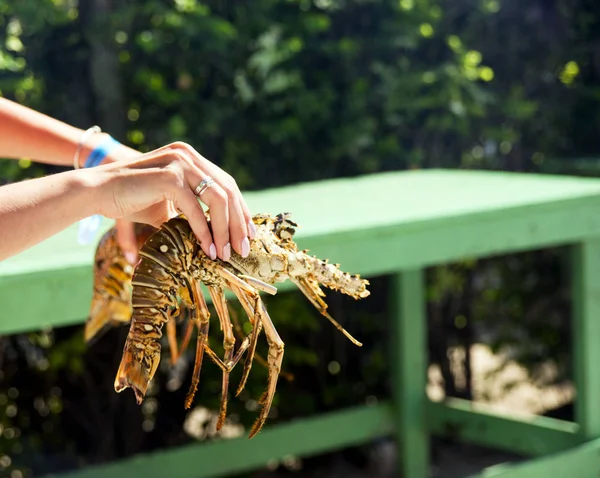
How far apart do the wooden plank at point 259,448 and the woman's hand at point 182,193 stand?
225cm

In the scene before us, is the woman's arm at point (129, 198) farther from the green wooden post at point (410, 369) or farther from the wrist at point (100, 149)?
the green wooden post at point (410, 369)

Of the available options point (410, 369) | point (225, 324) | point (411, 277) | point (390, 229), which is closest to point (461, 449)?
point (410, 369)

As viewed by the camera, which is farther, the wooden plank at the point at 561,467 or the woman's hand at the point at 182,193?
the wooden plank at the point at 561,467

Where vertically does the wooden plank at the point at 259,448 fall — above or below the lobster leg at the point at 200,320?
below

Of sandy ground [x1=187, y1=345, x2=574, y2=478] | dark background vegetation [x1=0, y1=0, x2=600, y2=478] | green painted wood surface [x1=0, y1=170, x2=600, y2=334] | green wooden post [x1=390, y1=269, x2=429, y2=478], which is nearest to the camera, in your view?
green painted wood surface [x1=0, y1=170, x2=600, y2=334]

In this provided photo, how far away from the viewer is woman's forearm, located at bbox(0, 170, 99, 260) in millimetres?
1141

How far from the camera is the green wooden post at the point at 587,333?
119 inches

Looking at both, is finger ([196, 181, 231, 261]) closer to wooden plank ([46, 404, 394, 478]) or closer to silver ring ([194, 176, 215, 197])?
silver ring ([194, 176, 215, 197])

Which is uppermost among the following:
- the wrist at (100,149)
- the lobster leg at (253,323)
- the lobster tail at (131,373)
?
the wrist at (100,149)

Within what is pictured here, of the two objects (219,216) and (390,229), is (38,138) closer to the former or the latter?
(219,216)

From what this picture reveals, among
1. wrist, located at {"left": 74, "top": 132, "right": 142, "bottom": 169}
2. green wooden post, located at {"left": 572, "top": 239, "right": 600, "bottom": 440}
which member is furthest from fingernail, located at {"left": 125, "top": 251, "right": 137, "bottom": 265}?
green wooden post, located at {"left": 572, "top": 239, "right": 600, "bottom": 440}

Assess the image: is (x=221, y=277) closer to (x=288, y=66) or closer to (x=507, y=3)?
(x=288, y=66)

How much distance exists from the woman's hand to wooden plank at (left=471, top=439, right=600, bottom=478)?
6.36 ft

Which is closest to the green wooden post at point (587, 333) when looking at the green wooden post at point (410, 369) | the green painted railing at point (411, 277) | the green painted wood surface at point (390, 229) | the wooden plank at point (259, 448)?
the green painted railing at point (411, 277)
